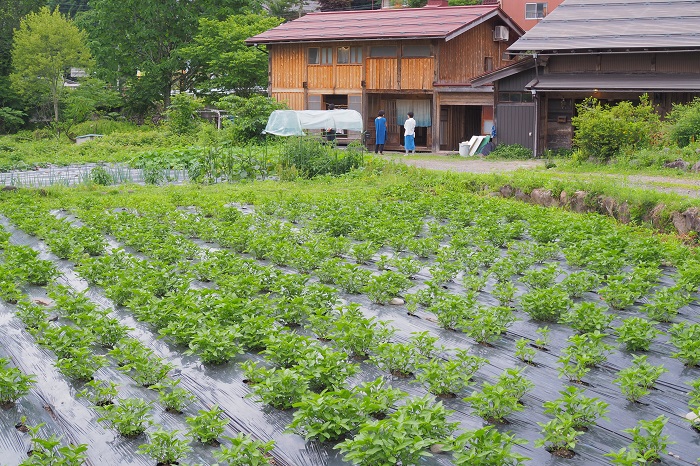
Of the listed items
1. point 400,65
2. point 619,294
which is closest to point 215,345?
point 619,294

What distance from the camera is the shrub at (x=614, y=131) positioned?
2038 centimetres

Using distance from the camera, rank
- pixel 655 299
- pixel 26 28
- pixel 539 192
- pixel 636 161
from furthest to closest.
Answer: pixel 26 28, pixel 636 161, pixel 539 192, pixel 655 299

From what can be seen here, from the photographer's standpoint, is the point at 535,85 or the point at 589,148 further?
the point at 535,85

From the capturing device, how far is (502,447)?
5031mm

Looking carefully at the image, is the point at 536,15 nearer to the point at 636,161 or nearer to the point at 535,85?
the point at 535,85

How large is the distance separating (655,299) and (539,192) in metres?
8.08

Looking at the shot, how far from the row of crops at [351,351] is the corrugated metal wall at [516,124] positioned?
14444mm

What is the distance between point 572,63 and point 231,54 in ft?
55.7

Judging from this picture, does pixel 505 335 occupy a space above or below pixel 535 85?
below

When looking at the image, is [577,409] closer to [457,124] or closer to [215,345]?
[215,345]

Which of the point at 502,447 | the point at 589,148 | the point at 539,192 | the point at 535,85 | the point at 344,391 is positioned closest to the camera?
the point at 502,447

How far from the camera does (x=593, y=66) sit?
24.5 m

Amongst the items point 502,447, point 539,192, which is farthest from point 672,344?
point 539,192

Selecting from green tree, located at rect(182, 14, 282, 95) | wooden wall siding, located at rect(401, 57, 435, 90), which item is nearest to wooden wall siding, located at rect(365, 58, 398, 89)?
wooden wall siding, located at rect(401, 57, 435, 90)
